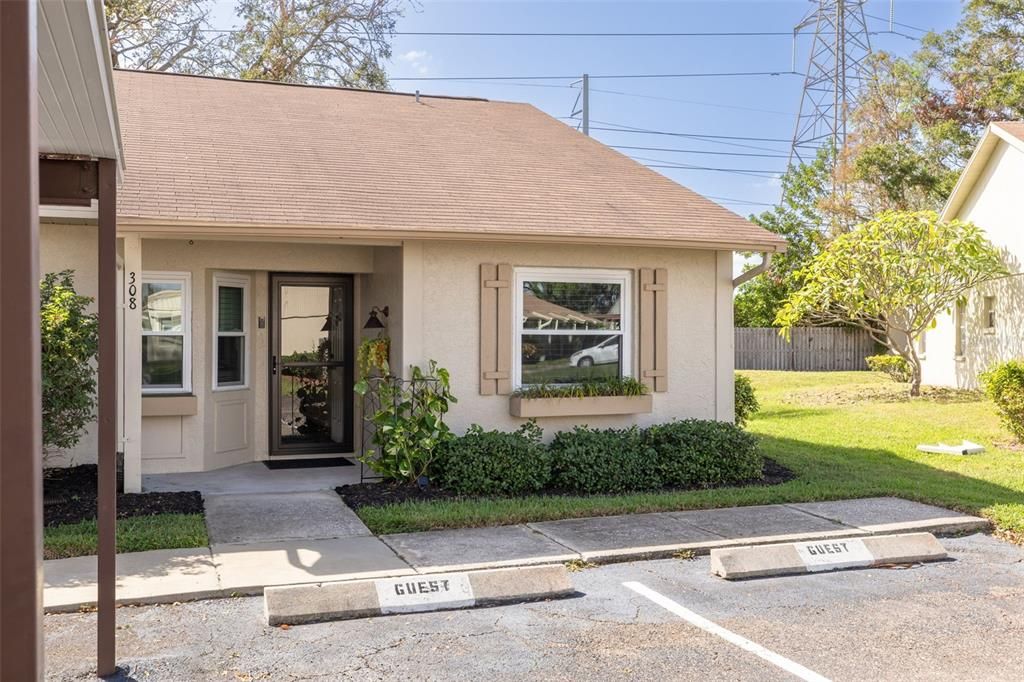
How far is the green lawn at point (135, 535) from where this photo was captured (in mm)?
6896

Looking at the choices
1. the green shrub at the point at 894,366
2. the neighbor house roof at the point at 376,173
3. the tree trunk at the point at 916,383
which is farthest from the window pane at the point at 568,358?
the green shrub at the point at 894,366

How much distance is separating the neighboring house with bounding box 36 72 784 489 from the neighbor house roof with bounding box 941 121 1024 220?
970 centimetres

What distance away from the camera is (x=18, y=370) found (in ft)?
6.03

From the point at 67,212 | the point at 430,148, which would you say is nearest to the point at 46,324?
the point at 67,212

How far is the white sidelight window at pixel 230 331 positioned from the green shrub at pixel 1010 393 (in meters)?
10.3

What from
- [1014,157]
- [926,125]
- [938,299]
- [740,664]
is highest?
[926,125]

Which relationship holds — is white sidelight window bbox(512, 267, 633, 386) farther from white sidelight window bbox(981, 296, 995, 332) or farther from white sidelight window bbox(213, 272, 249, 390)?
white sidelight window bbox(981, 296, 995, 332)

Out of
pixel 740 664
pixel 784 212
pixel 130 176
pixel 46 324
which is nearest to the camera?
pixel 740 664

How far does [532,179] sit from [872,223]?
9895mm

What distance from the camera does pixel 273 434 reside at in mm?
11344

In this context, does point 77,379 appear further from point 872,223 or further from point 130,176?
point 872,223

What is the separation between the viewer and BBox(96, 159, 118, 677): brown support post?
4.75 m

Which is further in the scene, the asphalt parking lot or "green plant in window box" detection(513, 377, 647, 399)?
"green plant in window box" detection(513, 377, 647, 399)

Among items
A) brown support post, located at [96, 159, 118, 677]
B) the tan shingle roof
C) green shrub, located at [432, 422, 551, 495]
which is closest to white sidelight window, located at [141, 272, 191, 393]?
green shrub, located at [432, 422, 551, 495]
